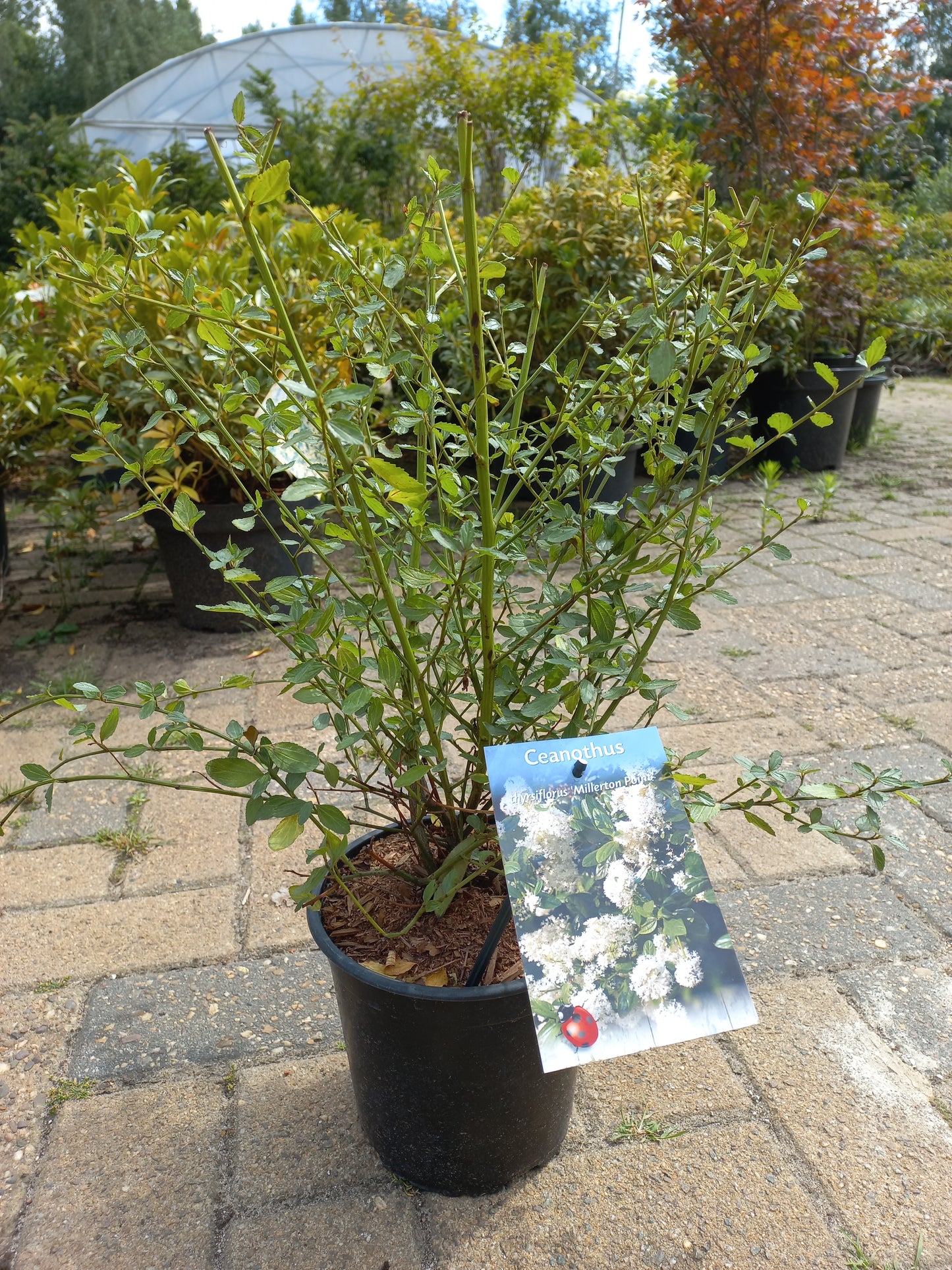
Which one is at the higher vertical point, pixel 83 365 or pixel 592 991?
pixel 83 365

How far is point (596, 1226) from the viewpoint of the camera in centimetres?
136

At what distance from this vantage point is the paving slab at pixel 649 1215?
1.32 m

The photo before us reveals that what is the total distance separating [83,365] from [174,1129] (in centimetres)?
257

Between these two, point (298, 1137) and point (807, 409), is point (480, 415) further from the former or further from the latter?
point (807, 409)

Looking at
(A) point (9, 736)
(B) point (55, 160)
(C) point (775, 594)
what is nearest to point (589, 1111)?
(A) point (9, 736)

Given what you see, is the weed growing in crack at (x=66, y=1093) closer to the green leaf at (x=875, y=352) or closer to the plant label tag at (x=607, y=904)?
the plant label tag at (x=607, y=904)

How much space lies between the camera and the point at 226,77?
15633 mm

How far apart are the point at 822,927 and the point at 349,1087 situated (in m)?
1.02

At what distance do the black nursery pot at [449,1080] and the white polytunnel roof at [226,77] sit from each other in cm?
1644

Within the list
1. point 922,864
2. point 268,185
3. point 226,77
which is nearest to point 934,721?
point 922,864

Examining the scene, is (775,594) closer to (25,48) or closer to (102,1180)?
(102,1180)

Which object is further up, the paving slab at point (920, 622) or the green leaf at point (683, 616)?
the green leaf at point (683, 616)

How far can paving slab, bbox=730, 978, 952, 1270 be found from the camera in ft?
4.47

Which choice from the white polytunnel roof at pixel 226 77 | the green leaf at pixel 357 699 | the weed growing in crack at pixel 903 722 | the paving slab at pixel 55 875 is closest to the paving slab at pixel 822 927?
the weed growing in crack at pixel 903 722
